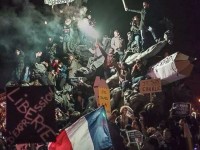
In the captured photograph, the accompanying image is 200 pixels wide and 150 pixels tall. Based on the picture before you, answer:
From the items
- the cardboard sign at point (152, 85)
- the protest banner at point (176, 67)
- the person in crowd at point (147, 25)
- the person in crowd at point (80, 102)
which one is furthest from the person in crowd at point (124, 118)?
the person in crowd at point (80, 102)

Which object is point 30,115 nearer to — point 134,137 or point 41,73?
point 134,137

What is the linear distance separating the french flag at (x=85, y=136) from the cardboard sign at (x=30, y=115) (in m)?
0.55

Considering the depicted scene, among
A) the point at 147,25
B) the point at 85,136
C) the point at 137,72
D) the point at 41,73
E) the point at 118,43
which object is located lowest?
the point at 85,136

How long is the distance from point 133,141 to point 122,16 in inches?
556

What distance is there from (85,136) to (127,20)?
1827 cm

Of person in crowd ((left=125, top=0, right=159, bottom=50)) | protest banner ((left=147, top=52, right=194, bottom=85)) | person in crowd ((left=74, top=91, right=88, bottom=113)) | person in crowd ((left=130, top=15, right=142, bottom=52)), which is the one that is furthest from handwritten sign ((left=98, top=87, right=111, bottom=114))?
person in crowd ((left=74, top=91, right=88, bottom=113))

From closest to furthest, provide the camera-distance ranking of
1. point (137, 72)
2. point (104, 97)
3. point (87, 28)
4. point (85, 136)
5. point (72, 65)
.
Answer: point (85, 136), point (104, 97), point (137, 72), point (72, 65), point (87, 28)

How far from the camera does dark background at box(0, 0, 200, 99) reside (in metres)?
20.2

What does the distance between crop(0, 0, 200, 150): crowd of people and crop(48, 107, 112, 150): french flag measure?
743 cm

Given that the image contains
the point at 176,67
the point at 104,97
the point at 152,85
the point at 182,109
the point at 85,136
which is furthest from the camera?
the point at 176,67

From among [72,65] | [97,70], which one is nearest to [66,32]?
[72,65]

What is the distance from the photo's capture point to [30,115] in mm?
6211

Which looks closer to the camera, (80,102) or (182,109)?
(182,109)

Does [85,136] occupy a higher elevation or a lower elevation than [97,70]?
lower
